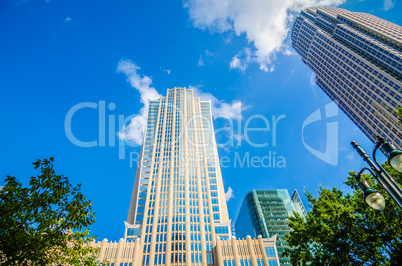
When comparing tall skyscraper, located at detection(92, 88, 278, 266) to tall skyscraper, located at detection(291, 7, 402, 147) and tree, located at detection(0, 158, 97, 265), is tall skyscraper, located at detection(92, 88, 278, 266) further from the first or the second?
tall skyscraper, located at detection(291, 7, 402, 147)

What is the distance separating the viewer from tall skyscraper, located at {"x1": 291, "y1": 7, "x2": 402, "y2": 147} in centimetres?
8250

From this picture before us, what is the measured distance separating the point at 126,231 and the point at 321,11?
544 feet

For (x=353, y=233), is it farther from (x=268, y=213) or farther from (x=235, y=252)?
(x=268, y=213)

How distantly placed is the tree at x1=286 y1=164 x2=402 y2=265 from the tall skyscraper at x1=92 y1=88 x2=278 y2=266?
122 ft

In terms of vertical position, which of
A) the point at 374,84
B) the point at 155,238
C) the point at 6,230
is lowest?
the point at 6,230

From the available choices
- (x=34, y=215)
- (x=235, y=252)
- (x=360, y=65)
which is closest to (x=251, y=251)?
(x=235, y=252)

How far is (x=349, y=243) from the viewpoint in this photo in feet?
60.5

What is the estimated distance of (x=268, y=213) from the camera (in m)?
115

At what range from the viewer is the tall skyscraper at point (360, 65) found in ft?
271

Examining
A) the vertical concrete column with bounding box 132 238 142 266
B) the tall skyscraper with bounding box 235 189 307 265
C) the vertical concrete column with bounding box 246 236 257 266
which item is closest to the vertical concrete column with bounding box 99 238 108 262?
the vertical concrete column with bounding box 132 238 142 266

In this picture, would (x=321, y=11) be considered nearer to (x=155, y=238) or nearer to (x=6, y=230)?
(x=155, y=238)

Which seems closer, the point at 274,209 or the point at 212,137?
the point at 212,137

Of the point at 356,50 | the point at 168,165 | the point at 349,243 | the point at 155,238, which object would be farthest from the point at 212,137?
the point at 356,50

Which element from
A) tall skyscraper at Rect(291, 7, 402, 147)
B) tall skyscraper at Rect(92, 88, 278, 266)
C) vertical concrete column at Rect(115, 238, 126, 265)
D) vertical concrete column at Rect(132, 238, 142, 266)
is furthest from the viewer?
tall skyscraper at Rect(291, 7, 402, 147)
